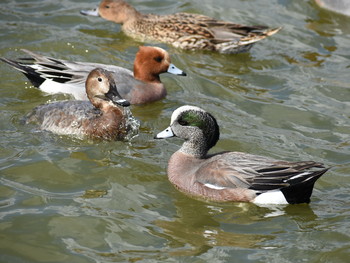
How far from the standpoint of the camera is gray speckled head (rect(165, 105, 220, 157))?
6610 millimetres

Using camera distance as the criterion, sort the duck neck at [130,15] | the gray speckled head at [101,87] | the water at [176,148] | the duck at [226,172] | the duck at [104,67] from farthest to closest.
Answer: the duck neck at [130,15], the duck at [104,67], the gray speckled head at [101,87], the duck at [226,172], the water at [176,148]

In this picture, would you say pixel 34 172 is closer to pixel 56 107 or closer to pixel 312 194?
pixel 56 107

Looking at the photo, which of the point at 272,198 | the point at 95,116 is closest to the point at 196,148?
the point at 272,198

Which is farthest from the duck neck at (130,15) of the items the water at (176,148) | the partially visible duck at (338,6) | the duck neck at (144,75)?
the partially visible duck at (338,6)

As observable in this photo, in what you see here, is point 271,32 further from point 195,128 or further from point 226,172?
point 226,172

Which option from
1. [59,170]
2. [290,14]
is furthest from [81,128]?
[290,14]

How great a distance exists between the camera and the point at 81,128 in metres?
7.46

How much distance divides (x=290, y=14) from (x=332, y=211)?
20.5 ft

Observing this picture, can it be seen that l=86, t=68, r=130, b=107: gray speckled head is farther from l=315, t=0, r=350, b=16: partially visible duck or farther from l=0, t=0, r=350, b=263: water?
l=315, t=0, r=350, b=16: partially visible duck

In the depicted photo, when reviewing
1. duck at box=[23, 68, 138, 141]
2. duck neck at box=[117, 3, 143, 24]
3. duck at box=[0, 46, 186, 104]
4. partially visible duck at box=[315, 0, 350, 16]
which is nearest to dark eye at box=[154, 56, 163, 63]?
duck at box=[0, 46, 186, 104]

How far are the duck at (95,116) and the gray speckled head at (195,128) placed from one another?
0.98 metres

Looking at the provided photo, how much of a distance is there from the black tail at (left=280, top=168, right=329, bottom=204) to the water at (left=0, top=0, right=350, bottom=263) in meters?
0.10

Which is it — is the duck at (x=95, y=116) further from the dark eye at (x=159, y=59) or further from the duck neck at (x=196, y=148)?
the dark eye at (x=159, y=59)

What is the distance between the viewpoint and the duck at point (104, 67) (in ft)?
28.0
